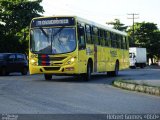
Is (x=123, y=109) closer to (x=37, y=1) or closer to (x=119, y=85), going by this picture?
(x=119, y=85)

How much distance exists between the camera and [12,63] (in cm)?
2930

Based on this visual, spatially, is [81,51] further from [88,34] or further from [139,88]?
A: [139,88]

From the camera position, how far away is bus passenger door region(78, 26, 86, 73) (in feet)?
67.9

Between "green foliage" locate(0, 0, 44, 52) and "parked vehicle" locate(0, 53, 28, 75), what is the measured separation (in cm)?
2904

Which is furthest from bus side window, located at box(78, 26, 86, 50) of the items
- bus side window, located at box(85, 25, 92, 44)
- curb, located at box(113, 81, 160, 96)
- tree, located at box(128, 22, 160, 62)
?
tree, located at box(128, 22, 160, 62)

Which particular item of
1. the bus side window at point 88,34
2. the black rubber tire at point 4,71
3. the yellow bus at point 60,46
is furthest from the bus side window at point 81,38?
the black rubber tire at point 4,71

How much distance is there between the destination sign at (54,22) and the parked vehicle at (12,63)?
788 cm

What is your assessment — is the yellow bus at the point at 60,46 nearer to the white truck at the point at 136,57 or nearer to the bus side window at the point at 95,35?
Answer: the bus side window at the point at 95,35

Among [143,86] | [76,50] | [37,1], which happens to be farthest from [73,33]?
[37,1]

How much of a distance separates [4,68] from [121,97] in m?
16.3

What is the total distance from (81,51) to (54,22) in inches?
73.7

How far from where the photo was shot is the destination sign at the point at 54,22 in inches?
819

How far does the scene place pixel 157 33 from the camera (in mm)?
98562

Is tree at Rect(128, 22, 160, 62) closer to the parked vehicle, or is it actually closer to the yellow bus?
the parked vehicle
